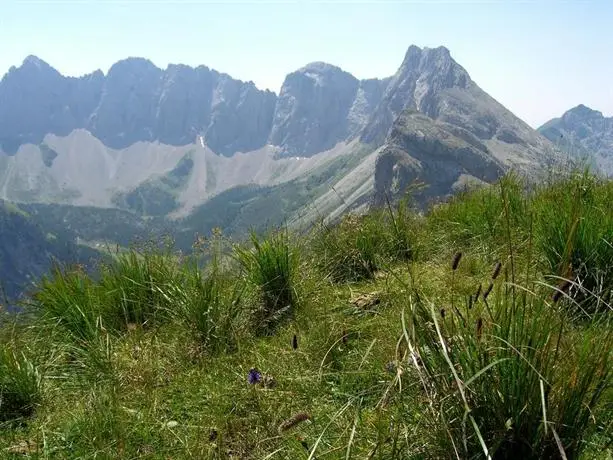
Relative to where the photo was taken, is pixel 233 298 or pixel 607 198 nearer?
pixel 233 298

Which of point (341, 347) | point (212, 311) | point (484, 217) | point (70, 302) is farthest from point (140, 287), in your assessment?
point (484, 217)

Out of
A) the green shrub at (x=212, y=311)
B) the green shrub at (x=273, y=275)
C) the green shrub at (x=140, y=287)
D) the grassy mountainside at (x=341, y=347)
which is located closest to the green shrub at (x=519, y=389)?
the grassy mountainside at (x=341, y=347)

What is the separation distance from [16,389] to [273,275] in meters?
3.29

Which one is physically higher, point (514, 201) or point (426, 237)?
point (514, 201)

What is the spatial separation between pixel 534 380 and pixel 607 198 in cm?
562

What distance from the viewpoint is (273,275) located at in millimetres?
6926

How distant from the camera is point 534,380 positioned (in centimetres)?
243

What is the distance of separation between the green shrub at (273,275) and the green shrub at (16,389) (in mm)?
2658

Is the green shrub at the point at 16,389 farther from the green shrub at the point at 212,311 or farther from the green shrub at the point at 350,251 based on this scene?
the green shrub at the point at 350,251

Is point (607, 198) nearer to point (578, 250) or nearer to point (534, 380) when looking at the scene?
point (578, 250)

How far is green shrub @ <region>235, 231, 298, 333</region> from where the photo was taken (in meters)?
6.72

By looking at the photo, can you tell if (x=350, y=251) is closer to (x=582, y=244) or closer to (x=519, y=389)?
(x=582, y=244)

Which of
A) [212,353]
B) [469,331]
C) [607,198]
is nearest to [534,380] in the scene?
[469,331]

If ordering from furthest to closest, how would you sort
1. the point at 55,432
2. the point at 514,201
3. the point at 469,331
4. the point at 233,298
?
the point at 514,201, the point at 233,298, the point at 55,432, the point at 469,331
